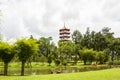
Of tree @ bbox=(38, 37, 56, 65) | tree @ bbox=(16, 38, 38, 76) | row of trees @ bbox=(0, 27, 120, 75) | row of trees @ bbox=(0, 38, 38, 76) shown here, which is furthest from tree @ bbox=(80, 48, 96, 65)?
tree @ bbox=(16, 38, 38, 76)

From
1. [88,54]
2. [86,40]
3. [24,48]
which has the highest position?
[86,40]

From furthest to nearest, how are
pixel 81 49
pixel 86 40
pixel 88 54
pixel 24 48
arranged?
Result: pixel 86 40, pixel 81 49, pixel 88 54, pixel 24 48

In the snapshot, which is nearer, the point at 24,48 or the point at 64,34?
the point at 24,48

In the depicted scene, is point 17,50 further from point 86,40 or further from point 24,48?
point 86,40

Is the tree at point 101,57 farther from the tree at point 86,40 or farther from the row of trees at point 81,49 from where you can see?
the tree at point 86,40

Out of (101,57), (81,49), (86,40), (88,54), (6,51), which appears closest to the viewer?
(6,51)

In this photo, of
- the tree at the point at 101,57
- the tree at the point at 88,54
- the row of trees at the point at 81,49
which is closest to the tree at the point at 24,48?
the row of trees at the point at 81,49

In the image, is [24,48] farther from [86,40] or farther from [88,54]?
[86,40]

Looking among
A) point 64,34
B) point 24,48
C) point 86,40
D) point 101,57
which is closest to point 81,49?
point 86,40

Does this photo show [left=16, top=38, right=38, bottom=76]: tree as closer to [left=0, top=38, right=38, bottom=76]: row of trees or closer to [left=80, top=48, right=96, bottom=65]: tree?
[left=0, top=38, right=38, bottom=76]: row of trees

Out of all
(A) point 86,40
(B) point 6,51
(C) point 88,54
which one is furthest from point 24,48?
(A) point 86,40

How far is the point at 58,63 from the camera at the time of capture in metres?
84.6

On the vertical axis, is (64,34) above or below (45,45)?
above

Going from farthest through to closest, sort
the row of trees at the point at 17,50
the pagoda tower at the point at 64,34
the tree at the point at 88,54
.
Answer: the pagoda tower at the point at 64,34 < the tree at the point at 88,54 < the row of trees at the point at 17,50
